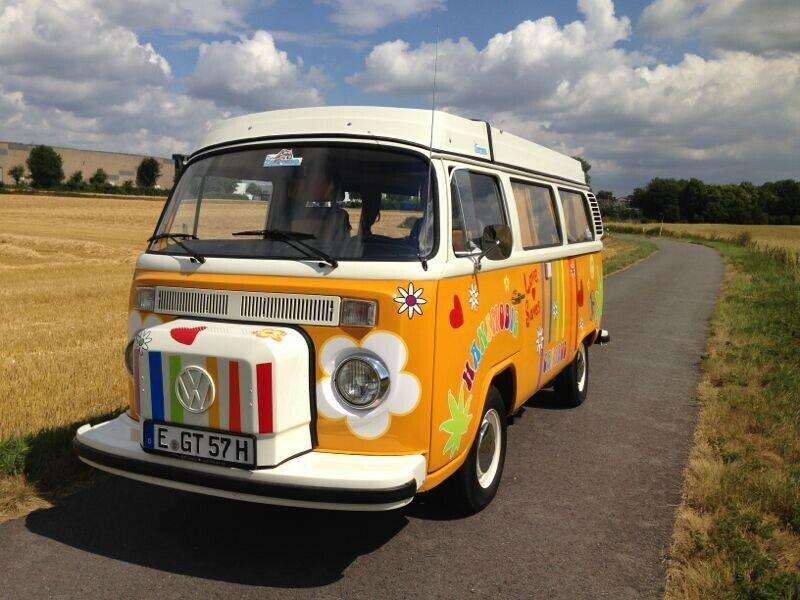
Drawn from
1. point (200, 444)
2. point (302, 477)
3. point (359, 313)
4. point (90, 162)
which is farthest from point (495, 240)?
point (90, 162)

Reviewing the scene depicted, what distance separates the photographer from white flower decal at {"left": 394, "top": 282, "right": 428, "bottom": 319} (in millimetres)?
3592

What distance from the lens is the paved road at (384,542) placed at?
11.7 ft

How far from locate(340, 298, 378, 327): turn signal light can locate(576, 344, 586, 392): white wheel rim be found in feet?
12.8

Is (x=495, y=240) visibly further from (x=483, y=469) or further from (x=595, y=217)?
(x=595, y=217)

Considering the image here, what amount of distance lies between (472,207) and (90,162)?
139m

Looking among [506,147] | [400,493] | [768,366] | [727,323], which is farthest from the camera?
[727,323]

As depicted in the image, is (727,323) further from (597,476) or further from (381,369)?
(381,369)

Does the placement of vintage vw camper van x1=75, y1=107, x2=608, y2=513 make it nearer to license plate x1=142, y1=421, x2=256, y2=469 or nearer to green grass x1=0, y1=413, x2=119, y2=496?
license plate x1=142, y1=421, x2=256, y2=469

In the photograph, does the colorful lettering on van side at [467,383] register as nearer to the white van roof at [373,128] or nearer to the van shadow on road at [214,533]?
the van shadow on road at [214,533]

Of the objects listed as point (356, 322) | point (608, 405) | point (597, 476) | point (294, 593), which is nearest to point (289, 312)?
point (356, 322)

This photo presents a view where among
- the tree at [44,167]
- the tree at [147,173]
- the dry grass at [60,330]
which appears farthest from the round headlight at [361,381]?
the tree at [147,173]

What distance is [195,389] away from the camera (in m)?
3.48

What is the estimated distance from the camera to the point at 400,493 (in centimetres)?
338

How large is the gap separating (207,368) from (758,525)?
312cm
